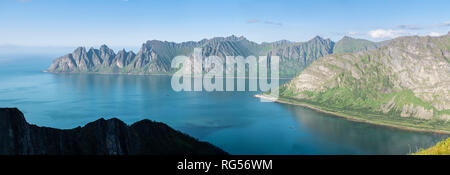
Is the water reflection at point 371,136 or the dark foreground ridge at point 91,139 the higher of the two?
the dark foreground ridge at point 91,139

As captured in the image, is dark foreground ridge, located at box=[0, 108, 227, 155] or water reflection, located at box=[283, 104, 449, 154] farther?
water reflection, located at box=[283, 104, 449, 154]

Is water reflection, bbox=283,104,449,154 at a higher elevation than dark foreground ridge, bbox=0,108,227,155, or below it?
below

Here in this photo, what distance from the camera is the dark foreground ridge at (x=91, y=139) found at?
50.0 meters

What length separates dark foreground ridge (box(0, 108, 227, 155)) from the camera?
5004cm

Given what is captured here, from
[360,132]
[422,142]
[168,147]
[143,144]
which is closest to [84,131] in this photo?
[143,144]

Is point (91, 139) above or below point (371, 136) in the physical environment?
above

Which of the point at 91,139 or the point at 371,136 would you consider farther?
the point at 371,136

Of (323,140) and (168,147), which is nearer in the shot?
(168,147)

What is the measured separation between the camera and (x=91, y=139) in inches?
2479

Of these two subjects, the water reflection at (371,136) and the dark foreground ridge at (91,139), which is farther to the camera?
the water reflection at (371,136)

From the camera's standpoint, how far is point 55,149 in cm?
5781
